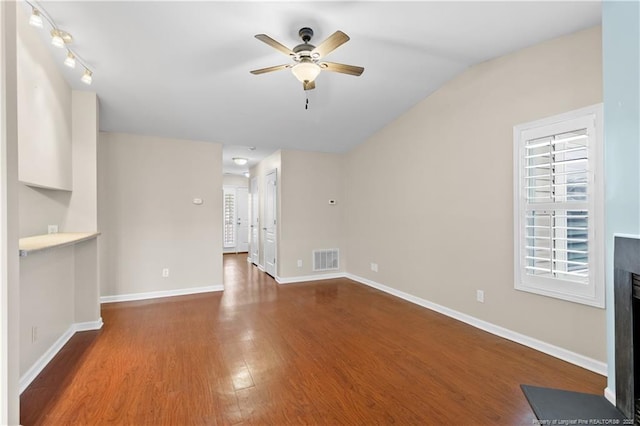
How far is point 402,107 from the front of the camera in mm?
4258

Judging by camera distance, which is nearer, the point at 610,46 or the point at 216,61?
the point at 610,46

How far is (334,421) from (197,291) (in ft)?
11.9

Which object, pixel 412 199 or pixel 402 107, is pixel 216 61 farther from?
pixel 412 199

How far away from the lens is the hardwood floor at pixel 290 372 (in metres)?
1.93

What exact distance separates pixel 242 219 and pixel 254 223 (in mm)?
2580

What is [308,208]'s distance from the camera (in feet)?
18.6

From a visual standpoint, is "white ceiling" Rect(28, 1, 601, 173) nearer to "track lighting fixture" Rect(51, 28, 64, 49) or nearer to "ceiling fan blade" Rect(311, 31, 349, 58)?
"track lighting fixture" Rect(51, 28, 64, 49)

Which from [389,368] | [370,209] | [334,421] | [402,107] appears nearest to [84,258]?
[334,421]

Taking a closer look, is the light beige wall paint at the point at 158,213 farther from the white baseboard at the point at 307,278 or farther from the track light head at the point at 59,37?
the track light head at the point at 59,37

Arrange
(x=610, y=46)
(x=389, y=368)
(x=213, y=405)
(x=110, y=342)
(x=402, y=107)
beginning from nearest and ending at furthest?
1. (x=610, y=46)
2. (x=213, y=405)
3. (x=389, y=368)
4. (x=110, y=342)
5. (x=402, y=107)

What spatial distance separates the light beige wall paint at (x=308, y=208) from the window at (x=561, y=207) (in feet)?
11.1

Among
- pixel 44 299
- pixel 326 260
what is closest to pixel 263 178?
pixel 326 260

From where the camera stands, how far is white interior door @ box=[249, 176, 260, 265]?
702cm

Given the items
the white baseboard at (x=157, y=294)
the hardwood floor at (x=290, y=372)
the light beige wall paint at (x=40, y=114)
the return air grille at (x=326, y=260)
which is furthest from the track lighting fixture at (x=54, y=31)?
the return air grille at (x=326, y=260)
